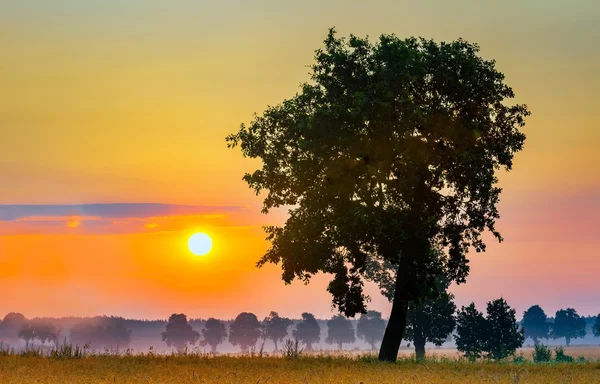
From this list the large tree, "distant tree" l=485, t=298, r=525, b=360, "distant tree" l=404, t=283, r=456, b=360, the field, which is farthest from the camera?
"distant tree" l=485, t=298, r=525, b=360

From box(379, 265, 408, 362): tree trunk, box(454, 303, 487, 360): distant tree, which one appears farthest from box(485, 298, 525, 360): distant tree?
box(379, 265, 408, 362): tree trunk

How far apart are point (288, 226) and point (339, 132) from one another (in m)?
6.29

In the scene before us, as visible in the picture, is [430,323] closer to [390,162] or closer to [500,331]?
[500,331]

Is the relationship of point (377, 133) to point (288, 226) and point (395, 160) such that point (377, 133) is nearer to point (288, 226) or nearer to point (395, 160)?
point (395, 160)

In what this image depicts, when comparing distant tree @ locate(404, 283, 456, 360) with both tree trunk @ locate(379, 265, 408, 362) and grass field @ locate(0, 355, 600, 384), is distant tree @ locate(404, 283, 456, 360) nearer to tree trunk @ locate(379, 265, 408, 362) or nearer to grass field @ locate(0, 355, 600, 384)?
tree trunk @ locate(379, 265, 408, 362)

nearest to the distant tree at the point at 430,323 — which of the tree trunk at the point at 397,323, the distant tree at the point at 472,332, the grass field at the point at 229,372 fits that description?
the distant tree at the point at 472,332

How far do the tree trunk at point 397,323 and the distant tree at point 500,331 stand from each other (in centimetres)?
7695

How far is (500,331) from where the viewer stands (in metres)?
113

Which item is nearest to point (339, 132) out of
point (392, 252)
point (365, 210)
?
point (365, 210)

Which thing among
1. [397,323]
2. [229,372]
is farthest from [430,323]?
[229,372]

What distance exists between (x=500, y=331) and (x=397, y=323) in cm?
8065

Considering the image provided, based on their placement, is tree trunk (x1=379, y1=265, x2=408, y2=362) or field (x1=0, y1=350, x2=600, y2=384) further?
tree trunk (x1=379, y1=265, x2=408, y2=362)

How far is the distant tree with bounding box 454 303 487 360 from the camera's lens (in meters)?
111

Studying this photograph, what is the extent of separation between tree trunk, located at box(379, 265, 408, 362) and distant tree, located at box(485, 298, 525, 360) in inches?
3030
